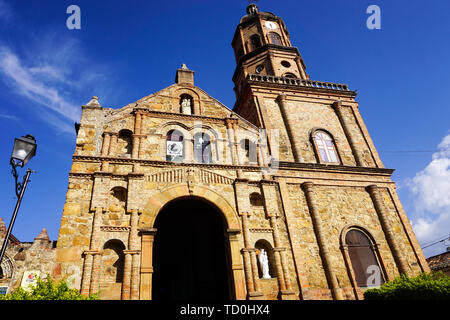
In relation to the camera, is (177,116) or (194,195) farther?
(177,116)

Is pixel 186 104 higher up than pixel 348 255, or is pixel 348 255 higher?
pixel 186 104

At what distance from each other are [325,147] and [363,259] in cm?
700

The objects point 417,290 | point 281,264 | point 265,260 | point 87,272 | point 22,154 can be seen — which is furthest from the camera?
point 265,260

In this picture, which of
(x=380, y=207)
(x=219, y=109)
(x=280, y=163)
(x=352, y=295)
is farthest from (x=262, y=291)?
(x=219, y=109)

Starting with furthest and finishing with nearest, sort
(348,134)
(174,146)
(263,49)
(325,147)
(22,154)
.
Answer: (263,49)
(348,134)
(325,147)
(174,146)
(22,154)

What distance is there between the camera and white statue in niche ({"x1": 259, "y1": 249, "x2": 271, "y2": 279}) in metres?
12.0

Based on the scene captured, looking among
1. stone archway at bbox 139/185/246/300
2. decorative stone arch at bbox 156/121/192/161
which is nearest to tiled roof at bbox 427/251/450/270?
stone archway at bbox 139/185/246/300

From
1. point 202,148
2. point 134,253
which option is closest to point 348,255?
point 202,148

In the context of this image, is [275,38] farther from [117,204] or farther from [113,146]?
[117,204]

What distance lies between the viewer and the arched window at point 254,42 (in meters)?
24.9

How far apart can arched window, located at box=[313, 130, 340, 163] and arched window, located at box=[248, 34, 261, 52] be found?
435 inches

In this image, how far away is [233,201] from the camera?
1319 cm

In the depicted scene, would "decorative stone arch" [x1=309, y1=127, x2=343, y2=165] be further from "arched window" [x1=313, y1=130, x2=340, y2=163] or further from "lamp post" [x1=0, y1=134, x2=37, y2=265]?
"lamp post" [x1=0, y1=134, x2=37, y2=265]

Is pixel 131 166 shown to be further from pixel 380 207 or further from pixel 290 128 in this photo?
pixel 380 207
